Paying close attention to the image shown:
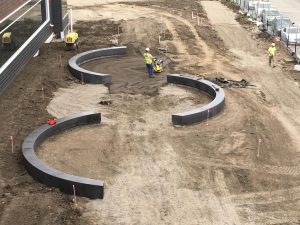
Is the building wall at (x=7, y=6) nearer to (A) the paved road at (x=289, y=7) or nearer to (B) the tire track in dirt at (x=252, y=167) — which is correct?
(B) the tire track in dirt at (x=252, y=167)

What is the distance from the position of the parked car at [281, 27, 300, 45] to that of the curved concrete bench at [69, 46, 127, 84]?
1077 centimetres

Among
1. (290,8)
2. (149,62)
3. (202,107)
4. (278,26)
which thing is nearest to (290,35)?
(278,26)

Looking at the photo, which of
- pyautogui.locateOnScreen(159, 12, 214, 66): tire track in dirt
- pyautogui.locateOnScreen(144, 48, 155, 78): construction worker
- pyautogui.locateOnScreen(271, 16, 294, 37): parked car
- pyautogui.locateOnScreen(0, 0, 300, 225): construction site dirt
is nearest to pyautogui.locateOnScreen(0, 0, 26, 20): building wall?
pyautogui.locateOnScreen(0, 0, 300, 225): construction site dirt

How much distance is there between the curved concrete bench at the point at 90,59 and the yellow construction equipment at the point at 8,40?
10.7ft

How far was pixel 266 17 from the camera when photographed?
40812 mm

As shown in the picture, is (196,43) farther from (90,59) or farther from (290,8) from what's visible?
(290,8)

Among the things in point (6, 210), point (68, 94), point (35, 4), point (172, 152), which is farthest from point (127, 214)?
point (35, 4)

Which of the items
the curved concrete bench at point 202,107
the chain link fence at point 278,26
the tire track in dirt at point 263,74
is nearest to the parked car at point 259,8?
the chain link fence at point 278,26

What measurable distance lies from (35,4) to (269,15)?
19.9 meters

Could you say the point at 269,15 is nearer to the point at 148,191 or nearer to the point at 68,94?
the point at 68,94

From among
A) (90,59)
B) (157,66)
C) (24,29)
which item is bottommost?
(90,59)

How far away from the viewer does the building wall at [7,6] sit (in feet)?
75.9

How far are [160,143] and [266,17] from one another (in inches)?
1019

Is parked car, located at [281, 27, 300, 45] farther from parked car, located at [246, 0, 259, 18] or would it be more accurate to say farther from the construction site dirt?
parked car, located at [246, 0, 259, 18]
